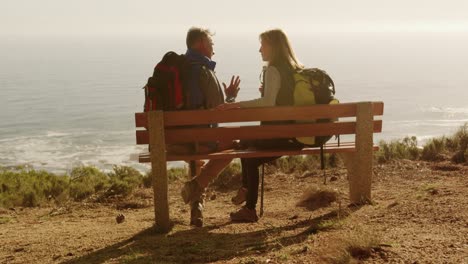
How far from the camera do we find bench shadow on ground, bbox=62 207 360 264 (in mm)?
5242

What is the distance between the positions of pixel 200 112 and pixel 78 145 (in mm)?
54312

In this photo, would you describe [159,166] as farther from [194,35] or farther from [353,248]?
[353,248]

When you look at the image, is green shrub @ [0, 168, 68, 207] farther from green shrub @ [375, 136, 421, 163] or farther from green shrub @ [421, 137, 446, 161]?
green shrub @ [421, 137, 446, 161]

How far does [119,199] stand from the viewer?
379 inches

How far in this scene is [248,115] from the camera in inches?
250

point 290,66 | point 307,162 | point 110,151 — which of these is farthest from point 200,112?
point 110,151

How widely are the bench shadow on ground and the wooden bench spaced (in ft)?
1.56

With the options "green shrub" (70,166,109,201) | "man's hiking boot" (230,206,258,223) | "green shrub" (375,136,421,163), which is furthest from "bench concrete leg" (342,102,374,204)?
"green shrub" (70,166,109,201)

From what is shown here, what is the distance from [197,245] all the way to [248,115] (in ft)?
4.83

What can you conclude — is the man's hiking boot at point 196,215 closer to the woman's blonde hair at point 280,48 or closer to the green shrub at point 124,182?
the woman's blonde hair at point 280,48

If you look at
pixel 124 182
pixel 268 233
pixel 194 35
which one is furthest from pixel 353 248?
pixel 124 182

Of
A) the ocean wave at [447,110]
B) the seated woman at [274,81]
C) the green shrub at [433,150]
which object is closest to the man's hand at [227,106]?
the seated woman at [274,81]

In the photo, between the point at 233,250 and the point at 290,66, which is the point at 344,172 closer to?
the point at 290,66

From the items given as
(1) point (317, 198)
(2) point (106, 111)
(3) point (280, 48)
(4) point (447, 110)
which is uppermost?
(3) point (280, 48)
